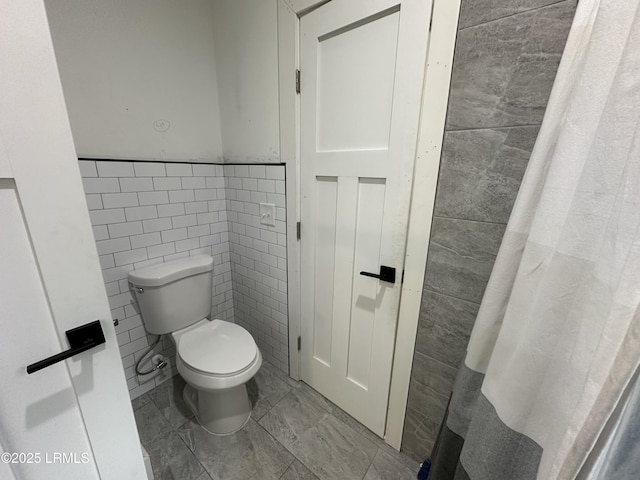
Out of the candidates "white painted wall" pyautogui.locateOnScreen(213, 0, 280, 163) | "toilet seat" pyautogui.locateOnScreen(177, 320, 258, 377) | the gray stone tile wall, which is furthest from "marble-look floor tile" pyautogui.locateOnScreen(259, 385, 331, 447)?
"white painted wall" pyautogui.locateOnScreen(213, 0, 280, 163)

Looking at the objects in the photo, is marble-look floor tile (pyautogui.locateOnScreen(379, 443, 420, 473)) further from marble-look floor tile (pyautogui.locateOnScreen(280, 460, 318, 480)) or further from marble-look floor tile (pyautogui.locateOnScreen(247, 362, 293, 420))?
marble-look floor tile (pyautogui.locateOnScreen(247, 362, 293, 420))

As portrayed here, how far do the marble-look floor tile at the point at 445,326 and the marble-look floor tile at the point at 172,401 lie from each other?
4.49 ft

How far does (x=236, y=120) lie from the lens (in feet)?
4.99

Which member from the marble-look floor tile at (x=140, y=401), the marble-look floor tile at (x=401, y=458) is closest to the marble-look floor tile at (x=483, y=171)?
the marble-look floor tile at (x=401, y=458)

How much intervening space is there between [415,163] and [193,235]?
1.37m

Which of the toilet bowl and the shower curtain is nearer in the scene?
the shower curtain

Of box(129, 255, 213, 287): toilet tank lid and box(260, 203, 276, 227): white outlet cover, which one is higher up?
box(260, 203, 276, 227): white outlet cover

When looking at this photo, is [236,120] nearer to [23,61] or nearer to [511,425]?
[23,61]

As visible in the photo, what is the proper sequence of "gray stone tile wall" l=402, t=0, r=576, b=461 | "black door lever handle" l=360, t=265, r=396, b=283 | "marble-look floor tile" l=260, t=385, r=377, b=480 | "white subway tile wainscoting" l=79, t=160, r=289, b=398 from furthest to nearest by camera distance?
"white subway tile wainscoting" l=79, t=160, r=289, b=398 < "marble-look floor tile" l=260, t=385, r=377, b=480 < "black door lever handle" l=360, t=265, r=396, b=283 < "gray stone tile wall" l=402, t=0, r=576, b=461

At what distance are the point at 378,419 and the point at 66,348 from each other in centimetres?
133

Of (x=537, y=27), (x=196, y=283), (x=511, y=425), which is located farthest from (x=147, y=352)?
(x=537, y=27)

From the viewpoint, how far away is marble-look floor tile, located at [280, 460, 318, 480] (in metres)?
1.12

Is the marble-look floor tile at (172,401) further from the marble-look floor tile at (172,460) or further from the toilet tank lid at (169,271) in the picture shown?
the toilet tank lid at (169,271)

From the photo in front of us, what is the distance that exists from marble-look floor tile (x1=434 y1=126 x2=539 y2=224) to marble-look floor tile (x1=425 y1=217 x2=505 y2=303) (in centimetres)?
4
